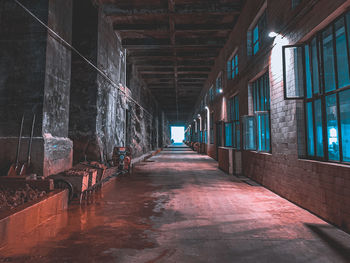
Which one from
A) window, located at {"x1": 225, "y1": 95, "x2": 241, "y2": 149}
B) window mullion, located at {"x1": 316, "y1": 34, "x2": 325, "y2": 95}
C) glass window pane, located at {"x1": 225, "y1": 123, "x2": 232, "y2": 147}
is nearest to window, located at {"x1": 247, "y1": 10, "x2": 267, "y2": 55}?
window, located at {"x1": 225, "y1": 95, "x2": 241, "y2": 149}

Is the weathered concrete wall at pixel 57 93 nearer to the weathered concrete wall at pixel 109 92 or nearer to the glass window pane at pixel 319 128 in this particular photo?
the weathered concrete wall at pixel 109 92

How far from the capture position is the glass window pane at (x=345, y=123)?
4109 mm

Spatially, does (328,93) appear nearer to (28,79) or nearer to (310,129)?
(310,129)

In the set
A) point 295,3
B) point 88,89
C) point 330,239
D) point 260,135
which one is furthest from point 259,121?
point 88,89

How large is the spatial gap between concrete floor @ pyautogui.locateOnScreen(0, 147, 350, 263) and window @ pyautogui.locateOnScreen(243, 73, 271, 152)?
2655 millimetres

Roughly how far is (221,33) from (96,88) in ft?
24.1

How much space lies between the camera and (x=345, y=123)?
14.5 feet

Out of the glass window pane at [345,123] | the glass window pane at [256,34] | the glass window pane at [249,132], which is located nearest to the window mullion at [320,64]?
the glass window pane at [345,123]

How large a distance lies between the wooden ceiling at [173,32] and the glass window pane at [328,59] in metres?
6.15

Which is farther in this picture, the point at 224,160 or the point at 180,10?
the point at 224,160

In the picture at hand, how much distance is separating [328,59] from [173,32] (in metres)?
8.45

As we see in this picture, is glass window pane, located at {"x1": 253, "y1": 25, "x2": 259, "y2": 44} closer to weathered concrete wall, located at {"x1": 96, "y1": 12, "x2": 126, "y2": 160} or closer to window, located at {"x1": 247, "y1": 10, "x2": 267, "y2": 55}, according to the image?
window, located at {"x1": 247, "y1": 10, "x2": 267, "y2": 55}

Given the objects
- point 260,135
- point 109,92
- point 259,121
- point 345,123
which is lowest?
point 260,135

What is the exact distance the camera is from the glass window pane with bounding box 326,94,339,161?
432cm
